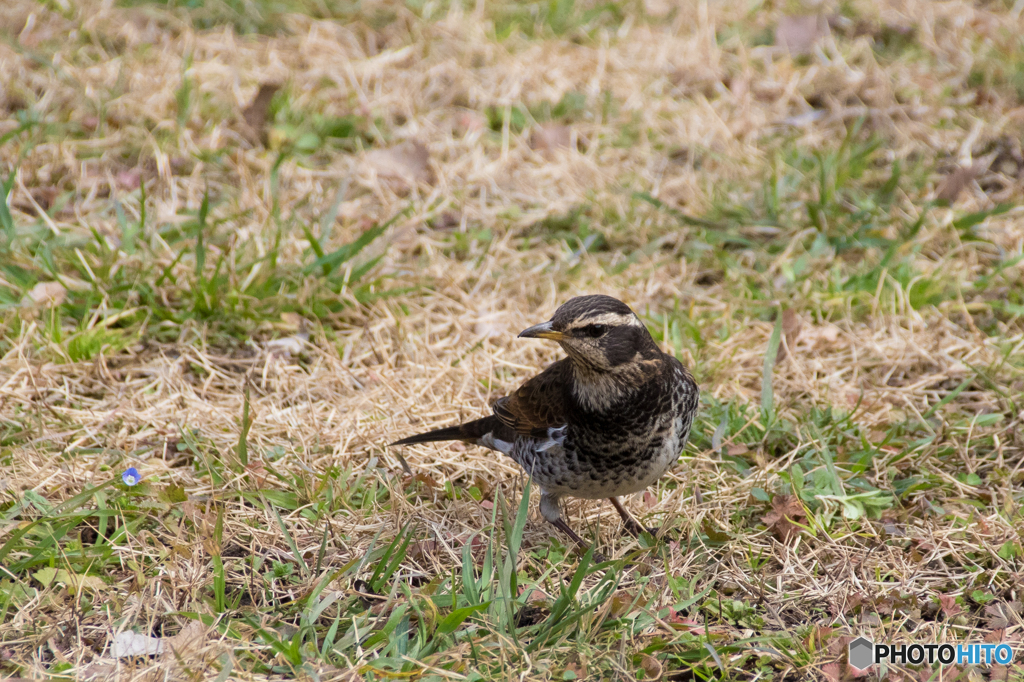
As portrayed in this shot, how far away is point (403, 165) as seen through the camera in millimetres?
6594

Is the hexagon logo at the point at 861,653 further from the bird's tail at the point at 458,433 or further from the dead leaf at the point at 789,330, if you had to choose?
the dead leaf at the point at 789,330

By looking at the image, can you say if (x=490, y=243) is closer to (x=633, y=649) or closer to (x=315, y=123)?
(x=315, y=123)

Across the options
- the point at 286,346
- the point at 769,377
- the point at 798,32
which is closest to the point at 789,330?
the point at 769,377

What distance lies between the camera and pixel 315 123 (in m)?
6.82

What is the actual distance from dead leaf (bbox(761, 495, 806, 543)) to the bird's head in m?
0.93

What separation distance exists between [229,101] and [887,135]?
16.2 feet

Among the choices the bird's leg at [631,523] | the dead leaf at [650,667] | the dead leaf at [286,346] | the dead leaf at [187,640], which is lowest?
the bird's leg at [631,523]

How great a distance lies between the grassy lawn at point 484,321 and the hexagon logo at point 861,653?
38 mm

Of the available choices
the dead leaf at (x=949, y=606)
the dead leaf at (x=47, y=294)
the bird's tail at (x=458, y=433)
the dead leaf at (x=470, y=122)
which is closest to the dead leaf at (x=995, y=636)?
the dead leaf at (x=949, y=606)

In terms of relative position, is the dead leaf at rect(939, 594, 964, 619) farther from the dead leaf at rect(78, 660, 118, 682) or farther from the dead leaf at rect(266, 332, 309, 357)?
the dead leaf at rect(266, 332, 309, 357)

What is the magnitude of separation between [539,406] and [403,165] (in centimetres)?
319

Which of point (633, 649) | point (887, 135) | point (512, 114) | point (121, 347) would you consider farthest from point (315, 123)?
point (633, 649)

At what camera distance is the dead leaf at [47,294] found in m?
4.98

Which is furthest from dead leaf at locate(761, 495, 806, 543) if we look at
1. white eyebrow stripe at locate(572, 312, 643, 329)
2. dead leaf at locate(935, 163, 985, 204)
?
dead leaf at locate(935, 163, 985, 204)
